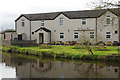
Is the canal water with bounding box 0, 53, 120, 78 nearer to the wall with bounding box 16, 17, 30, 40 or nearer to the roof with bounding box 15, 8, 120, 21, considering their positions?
the roof with bounding box 15, 8, 120, 21

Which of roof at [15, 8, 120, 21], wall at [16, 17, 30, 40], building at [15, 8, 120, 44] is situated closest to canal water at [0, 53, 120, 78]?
building at [15, 8, 120, 44]

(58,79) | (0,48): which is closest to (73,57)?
(58,79)

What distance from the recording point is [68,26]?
92.1 ft

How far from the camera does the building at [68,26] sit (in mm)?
25438

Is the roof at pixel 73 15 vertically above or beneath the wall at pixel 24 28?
above

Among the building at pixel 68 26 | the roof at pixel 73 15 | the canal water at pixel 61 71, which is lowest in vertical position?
the canal water at pixel 61 71

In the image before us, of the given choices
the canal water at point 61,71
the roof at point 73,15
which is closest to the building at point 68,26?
the roof at point 73,15

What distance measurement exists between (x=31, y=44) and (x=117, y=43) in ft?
48.0

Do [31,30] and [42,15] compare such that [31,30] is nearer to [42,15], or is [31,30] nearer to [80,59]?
[42,15]

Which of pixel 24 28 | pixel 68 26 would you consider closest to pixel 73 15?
pixel 68 26

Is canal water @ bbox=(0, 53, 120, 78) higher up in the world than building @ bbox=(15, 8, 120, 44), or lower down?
lower down

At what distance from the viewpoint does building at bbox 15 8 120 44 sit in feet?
83.5

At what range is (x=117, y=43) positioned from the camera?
942 inches

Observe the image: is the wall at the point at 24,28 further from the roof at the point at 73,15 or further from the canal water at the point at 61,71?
the canal water at the point at 61,71
